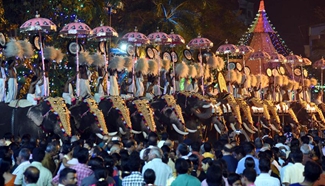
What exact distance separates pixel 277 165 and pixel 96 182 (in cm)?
379

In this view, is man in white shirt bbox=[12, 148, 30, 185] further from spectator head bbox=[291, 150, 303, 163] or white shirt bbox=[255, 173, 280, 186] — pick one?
spectator head bbox=[291, 150, 303, 163]

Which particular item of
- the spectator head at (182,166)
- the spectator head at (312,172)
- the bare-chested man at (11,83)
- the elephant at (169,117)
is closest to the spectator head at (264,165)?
the spectator head at (312,172)

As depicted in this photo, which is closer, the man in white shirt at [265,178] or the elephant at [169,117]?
the man in white shirt at [265,178]

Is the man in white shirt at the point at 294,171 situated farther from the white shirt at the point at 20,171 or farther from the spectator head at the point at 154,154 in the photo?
the white shirt at the point at 20,171

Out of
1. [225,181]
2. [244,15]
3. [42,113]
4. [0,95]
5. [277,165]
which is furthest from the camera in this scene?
[244,15]

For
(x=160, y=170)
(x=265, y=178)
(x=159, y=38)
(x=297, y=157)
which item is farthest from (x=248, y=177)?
(x=159, y=38)

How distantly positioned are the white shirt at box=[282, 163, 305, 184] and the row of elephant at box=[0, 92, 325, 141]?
7.76 metres

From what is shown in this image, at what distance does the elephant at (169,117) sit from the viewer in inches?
816

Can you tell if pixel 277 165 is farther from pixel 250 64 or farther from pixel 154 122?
pixel 250 64

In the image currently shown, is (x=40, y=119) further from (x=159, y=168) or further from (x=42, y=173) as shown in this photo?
(x=42, y=173)

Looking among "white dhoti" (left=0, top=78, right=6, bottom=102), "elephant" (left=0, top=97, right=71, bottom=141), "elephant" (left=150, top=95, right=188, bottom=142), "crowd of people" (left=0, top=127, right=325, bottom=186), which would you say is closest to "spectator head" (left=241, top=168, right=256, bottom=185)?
"crowd of people" (left=0, top=127, right=325, bottom=186)

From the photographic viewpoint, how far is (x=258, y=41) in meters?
35.2

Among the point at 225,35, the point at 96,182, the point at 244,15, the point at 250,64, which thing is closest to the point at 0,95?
the point at 96,182

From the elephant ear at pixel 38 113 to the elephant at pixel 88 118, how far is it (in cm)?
127
